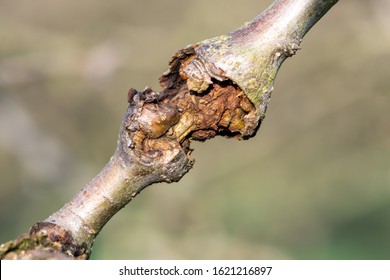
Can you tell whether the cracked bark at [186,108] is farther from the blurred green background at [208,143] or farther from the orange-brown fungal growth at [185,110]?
the blurred green background at [208,143]

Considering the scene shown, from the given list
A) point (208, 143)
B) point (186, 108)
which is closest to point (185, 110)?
point (186, 108)

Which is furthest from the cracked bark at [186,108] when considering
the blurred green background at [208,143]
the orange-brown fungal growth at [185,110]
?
the blurred green background at [208,143]

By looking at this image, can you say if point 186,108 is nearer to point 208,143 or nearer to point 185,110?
point 185,110

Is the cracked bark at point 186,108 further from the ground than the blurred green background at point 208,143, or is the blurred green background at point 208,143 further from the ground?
the blurred green background at point 208,143

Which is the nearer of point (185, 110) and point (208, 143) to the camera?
point (185, 110)

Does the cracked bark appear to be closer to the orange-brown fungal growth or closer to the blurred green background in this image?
the orange-brown fungal growth
